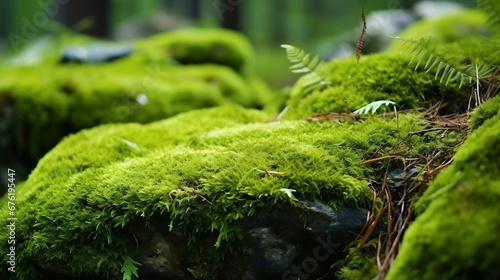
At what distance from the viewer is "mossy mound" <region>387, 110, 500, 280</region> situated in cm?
153

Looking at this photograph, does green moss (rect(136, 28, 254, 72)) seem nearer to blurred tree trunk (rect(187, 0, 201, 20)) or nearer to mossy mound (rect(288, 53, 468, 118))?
mossy mound (rect(288, 53, 468, 118))

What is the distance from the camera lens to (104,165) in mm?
2955

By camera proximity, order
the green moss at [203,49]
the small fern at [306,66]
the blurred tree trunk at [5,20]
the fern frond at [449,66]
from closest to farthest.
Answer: the fern frond at [449,66] → the small fern at [306,66] → the green moss at [203,49] → the blurred tree trunk at [5,20]

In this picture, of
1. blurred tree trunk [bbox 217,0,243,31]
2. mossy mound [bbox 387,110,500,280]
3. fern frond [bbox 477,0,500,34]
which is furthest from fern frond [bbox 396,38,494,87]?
blurred tree trunk [bbox 217,0,243,31]

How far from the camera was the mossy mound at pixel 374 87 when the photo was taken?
315cm

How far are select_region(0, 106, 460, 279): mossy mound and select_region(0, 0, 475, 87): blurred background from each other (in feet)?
8.95

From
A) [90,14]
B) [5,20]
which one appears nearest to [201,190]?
[90,14]

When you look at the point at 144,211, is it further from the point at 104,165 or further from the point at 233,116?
the point at 233,116

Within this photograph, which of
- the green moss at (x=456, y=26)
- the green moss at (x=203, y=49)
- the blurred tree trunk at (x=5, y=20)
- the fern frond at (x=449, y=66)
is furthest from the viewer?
the blurred tree trunk at (x=5, y=20)

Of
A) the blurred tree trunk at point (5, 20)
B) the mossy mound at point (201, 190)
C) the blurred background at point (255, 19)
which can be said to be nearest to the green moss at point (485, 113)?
the mossy mound at point (201, 190)

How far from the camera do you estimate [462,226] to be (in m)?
1.61

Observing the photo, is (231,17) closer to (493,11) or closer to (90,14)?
(90,14)

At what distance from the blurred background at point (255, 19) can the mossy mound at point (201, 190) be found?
8.95 feet

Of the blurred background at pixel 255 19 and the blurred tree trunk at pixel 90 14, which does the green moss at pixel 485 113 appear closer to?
the blurred background at pixel 255 19
